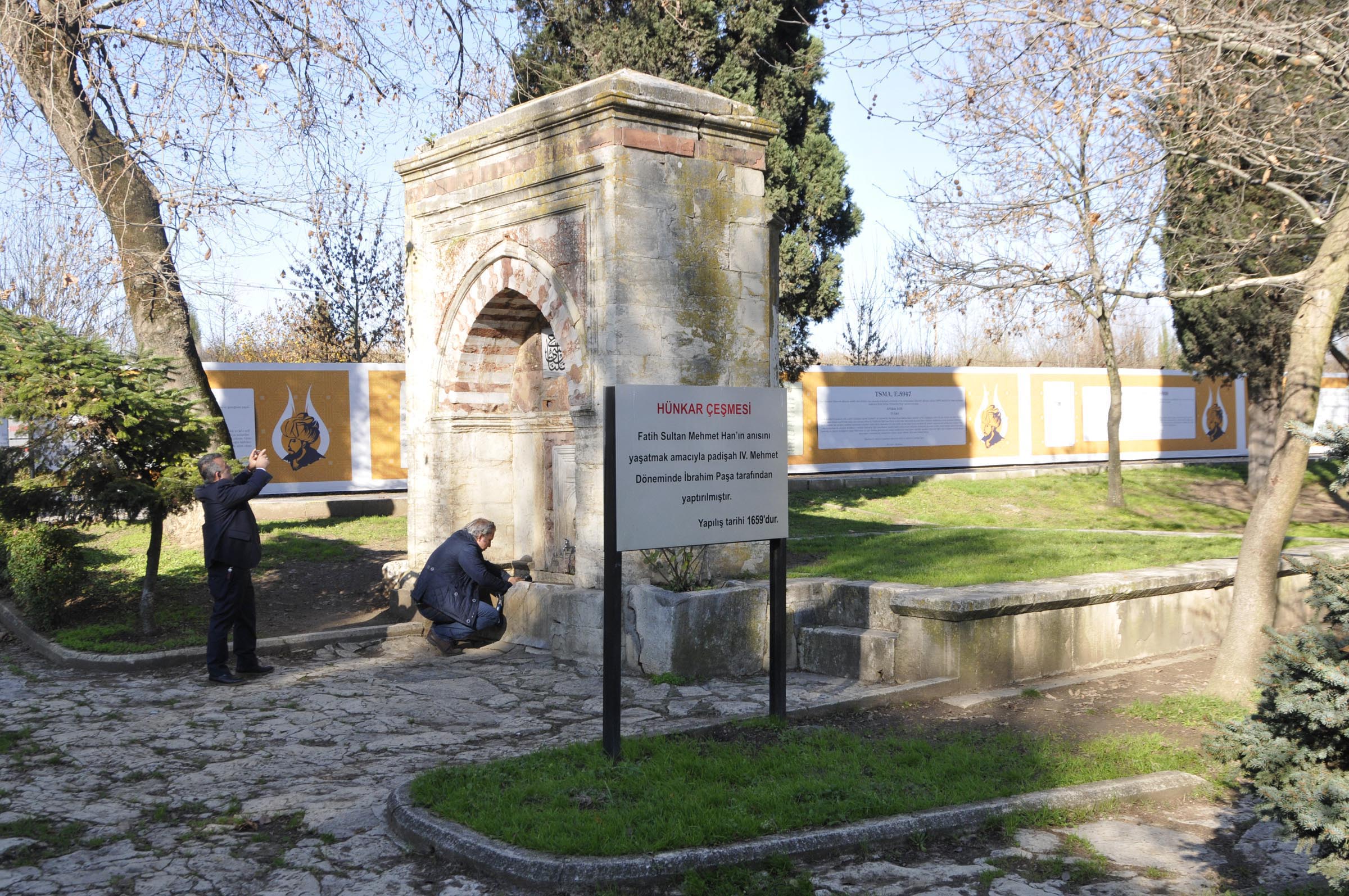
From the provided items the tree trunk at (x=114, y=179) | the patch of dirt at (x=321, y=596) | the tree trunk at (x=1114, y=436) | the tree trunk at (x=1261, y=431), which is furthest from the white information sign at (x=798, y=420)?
the tree trunk at (x=114, y=179)

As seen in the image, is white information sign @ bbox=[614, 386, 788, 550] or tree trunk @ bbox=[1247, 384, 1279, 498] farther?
tree trunk @ bbox=[1247, 384, 1279, 498]

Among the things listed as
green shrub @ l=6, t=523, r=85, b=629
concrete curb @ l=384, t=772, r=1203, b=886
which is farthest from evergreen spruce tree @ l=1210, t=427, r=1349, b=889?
green shrub @ l=6, t=523, r=85, b=629

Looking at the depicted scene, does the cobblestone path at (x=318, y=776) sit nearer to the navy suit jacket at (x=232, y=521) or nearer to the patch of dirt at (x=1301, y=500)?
the navy suit jacket at (x=232, y=521)

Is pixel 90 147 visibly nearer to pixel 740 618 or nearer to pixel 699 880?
pixel 740 618

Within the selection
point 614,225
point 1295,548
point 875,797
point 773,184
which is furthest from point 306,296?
point 875,797

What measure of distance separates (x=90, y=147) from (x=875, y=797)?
965cm

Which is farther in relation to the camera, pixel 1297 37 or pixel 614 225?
pixel 614 225

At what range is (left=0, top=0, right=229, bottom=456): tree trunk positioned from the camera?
9.68m

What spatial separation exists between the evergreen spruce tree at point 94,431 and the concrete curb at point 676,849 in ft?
14.8

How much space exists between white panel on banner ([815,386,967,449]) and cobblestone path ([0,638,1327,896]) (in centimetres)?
1243

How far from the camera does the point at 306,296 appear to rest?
25.6 m

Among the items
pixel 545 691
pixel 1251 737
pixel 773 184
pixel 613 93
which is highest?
pixel 773 184

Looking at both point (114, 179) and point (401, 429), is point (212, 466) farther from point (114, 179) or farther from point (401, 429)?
point (401, 429)

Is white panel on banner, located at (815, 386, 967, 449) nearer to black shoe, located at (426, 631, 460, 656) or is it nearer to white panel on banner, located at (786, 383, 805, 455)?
white panel on banner, located at (786, 383, 805, 455)
